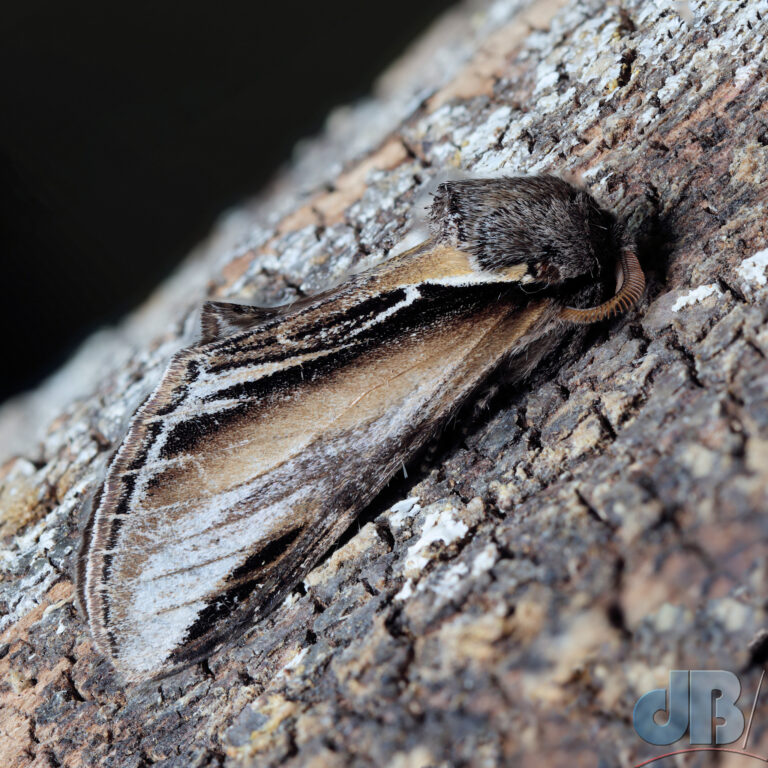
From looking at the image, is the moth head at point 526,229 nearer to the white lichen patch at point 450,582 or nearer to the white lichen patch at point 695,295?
the white lichen patch at point 695,295

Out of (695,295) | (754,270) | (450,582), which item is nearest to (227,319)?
(450,582)

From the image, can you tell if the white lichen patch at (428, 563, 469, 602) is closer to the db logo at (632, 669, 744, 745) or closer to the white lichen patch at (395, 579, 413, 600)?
the white lichen patch at (395, 579, 413, 600)

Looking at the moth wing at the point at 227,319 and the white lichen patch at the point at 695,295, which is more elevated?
the moth wing at the point at 227,319

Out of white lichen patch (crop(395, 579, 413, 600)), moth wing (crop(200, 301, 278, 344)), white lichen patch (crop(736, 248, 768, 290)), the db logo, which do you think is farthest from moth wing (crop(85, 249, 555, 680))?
the db logo

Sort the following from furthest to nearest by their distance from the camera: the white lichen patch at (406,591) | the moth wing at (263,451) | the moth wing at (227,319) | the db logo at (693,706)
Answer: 1. the moth wing at (227,319)
2. the moth wing at (263,451)
3. the white lichen patch at (406,591)
4. the db logo at (693,706)

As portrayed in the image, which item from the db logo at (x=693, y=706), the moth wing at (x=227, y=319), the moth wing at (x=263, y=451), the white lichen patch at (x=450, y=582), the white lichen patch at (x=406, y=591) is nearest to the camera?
the db logo at (x=693, y=706)

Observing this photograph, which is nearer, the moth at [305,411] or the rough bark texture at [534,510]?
the rough bark texture at [534,510]

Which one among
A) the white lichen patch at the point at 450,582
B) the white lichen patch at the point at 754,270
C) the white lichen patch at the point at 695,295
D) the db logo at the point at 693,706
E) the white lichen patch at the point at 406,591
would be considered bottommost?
the db logo at the point at 693,706

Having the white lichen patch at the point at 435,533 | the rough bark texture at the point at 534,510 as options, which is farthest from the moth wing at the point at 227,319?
the white lichen patch at the point at 435,533
